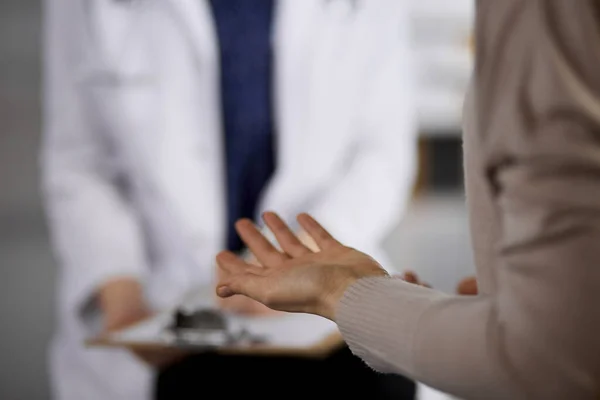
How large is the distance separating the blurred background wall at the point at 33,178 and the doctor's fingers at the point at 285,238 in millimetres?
767

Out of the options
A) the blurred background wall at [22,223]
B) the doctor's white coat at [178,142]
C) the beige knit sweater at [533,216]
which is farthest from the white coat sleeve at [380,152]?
the beige knit sweater at [533,216]

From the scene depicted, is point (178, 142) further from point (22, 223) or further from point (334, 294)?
point (334, 294)

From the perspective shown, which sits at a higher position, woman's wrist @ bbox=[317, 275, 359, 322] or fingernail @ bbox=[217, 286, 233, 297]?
woman's wrist @ bbox=[317, 275, 359, 322]

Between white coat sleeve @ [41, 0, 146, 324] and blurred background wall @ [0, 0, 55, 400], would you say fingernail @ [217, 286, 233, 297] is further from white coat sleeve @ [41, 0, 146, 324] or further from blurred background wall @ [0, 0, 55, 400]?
blurred background wall @ [0, 0, 55, 400]

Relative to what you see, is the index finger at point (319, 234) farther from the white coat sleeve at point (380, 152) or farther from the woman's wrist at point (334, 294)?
the white coat sleeve at point (380, 152)

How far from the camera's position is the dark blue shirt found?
1.10m

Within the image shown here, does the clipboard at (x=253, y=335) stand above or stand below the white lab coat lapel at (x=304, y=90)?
below

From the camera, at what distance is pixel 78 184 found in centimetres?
111

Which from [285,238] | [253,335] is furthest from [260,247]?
[253,335]

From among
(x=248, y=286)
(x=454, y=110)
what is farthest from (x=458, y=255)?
(x=248, y=286)

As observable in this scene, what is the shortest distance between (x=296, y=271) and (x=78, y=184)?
684 millimetres

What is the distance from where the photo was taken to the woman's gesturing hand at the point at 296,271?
1.60 ft

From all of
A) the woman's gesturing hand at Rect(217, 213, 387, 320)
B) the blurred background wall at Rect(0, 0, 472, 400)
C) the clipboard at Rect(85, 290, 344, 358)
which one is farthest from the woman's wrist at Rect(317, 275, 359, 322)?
the blurred background wall at Rect(0, 0, 472, 400)

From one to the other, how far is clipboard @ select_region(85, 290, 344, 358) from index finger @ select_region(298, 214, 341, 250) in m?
0.33
